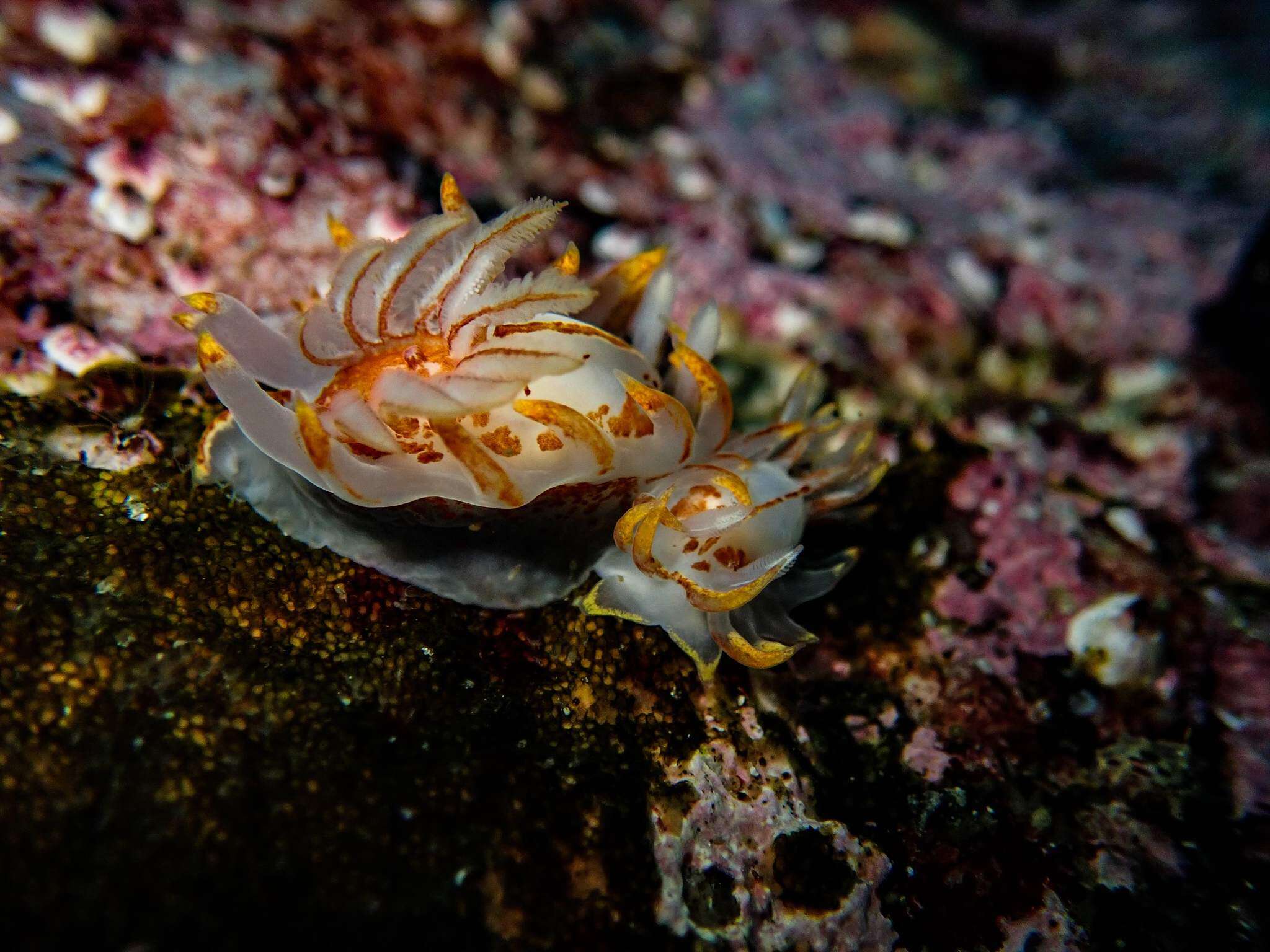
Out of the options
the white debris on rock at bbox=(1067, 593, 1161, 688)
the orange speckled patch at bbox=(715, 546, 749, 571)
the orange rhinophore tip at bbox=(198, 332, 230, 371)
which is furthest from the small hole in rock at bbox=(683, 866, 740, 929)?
the orange rhinophore tip at bbox=(198, 332, 230, 371)

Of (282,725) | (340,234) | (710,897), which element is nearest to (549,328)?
(340,234)

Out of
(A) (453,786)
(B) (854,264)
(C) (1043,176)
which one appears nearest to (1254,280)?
(C) (1043,176)

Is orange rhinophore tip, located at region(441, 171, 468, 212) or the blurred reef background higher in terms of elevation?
orange rhinophore tip, located at region(441, 171, 468, 212)

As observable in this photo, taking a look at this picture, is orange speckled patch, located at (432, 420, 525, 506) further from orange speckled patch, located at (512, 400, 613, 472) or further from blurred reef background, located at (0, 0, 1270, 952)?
blurred reef background, located at (0, 0, 1270, 952)

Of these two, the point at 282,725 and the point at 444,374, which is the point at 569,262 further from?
the point at 282,725

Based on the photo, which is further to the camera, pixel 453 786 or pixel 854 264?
pixel 854 264

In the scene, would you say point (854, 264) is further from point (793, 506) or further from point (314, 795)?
point (314, 795)

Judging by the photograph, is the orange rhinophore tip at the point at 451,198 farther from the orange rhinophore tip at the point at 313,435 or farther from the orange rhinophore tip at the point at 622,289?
the orange rhinophore tip at the point at 313,435
